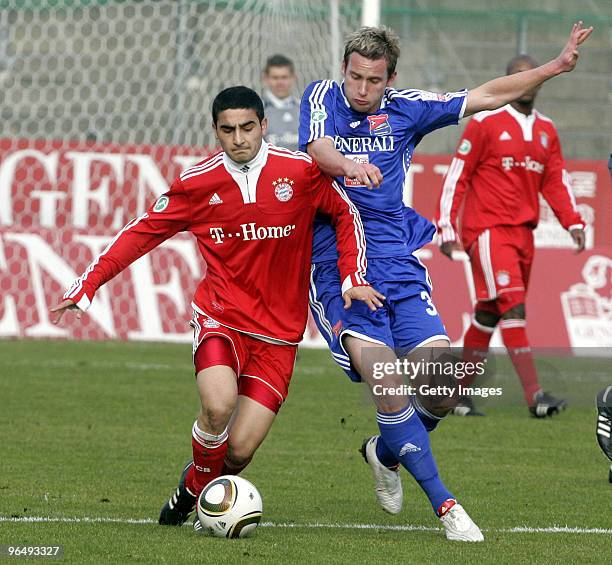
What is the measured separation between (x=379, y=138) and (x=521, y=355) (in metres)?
4.26

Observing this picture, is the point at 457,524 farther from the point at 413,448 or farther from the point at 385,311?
the point at 385,311

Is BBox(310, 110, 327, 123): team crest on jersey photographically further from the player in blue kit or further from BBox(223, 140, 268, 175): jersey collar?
BBox(223, 140, 268, 175): jersey collar

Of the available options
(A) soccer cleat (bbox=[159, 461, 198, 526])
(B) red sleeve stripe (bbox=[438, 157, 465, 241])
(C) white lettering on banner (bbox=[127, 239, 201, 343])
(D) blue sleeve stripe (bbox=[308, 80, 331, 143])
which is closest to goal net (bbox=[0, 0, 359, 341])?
(C) white lettering on banner (bbox=[127, 239, 201, 343])

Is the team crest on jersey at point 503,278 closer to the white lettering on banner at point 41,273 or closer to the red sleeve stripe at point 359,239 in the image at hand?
the red sleeve stripe at point 359,239

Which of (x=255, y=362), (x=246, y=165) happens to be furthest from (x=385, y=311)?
(x=246, y=165)

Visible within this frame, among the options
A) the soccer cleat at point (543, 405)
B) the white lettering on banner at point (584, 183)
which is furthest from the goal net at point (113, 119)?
the soccer cleat at point (543, 405)

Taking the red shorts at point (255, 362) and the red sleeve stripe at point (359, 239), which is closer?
the red sleeve stripe at point (359, 239)

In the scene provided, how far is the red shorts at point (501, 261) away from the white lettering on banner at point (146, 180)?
4767mm

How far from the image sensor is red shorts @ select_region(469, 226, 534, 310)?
34.2ft

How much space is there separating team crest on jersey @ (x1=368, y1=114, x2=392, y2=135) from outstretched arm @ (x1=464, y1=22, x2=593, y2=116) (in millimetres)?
385

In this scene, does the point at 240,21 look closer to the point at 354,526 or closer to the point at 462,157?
the point at 462,157

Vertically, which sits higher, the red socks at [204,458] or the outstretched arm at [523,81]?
the outstretched arm at [523,81]

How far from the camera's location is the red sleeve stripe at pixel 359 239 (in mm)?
6168

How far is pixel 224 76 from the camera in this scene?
1645cm
